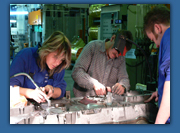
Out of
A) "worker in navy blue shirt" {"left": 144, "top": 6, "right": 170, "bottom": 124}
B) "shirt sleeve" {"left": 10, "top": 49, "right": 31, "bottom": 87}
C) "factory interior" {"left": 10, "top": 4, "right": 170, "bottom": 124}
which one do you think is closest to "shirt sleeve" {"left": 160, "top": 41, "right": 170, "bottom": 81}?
"worker in navy blue shirt" {"left": 144, "top": 6, "right": 170, "bottom": 124}

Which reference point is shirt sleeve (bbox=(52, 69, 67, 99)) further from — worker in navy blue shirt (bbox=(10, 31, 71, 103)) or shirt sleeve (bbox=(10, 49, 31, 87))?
shirt sleeve (bbox=(10, 49, 31, 87))

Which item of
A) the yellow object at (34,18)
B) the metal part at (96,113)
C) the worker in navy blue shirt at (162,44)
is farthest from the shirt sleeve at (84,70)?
the worker in navy blue shirt at (162,44)

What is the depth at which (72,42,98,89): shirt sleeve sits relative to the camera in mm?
2312

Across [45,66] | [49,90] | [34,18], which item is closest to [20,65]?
[45,66]

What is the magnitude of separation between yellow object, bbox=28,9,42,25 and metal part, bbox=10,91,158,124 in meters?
0.88

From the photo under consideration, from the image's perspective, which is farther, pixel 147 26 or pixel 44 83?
A: pixel 44 83

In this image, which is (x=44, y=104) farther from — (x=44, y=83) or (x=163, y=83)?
(x=163, y=83)

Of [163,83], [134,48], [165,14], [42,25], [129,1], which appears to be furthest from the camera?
[134,48]

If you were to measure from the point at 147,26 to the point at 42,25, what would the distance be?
1.27 m

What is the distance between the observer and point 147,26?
1686mm

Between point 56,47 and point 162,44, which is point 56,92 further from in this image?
point 162,44

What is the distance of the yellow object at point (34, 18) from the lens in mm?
2171

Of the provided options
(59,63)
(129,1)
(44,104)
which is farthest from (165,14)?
(44,104)

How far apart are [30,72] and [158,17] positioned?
3.88 ft
